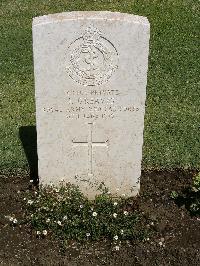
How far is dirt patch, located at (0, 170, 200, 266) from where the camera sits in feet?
18.9

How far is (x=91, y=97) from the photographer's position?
232 inches

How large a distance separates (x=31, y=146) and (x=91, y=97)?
2019 mm

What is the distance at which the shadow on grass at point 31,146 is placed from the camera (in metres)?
7.07

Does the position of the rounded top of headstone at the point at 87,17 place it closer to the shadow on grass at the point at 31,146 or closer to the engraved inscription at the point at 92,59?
the engraved inscription at the point at 92,59

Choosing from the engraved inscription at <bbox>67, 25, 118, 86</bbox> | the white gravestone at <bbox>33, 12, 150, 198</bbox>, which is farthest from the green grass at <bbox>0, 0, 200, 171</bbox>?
the engraved inscription at <bbox>67, 25, 118, 86</bbox>

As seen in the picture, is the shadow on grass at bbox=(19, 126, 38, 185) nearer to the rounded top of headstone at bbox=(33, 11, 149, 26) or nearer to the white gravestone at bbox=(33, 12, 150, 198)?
the white gravestone at bbox=(33, 12, 150, 198)

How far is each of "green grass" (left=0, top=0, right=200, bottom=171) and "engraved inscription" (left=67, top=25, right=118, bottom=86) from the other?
1858mm

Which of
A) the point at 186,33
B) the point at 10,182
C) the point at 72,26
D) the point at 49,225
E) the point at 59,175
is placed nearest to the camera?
the point at 72,26

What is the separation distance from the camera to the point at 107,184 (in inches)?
255

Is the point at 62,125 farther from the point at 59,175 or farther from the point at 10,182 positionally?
the point at 10,182

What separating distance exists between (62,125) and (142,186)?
4.35ft

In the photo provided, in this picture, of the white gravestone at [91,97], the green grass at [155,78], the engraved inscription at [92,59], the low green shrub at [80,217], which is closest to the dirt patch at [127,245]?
the low green shrub at [80,217]

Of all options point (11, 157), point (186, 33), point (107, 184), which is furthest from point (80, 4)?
point (107, 184)

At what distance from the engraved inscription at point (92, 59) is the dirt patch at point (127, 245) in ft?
5.25
